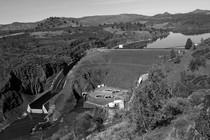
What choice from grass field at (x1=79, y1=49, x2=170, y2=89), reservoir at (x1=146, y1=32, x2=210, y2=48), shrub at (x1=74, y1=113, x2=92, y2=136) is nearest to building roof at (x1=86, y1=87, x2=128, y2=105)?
grass field at (x1=79, y1=49, x2=170, y2=89)

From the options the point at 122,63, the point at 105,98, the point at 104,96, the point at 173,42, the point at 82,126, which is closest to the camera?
the point at 82,126

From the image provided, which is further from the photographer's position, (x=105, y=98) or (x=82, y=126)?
(x=105, y=98)

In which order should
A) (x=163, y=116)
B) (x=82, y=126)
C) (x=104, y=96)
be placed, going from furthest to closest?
(x=104, y=96), (x=82, y=126), (x=163, y=116)

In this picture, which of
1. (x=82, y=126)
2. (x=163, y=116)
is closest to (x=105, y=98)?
(x=82, y=126)

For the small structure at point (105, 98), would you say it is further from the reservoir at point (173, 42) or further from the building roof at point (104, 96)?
the reservoir at point (173, 42)

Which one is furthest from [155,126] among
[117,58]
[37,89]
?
[117,58]

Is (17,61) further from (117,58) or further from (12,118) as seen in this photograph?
(117,58)

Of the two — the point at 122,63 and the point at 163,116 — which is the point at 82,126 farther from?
the point at 122,63

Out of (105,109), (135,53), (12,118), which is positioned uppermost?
(135,53)
